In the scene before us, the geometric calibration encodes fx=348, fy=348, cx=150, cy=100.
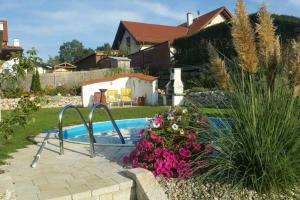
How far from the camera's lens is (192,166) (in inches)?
151

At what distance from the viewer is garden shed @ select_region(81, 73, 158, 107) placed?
18.4m

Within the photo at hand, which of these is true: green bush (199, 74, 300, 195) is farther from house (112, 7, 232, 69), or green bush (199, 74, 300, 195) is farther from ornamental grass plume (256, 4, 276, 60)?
house (112, 7, 232, 69)

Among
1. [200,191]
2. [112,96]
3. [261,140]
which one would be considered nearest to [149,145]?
[200,191]

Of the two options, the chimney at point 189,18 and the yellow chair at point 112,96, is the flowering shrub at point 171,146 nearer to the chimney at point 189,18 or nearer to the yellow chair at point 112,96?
the yellow chair at point 112,96

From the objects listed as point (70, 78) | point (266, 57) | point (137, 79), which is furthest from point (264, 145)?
point (70, 78)

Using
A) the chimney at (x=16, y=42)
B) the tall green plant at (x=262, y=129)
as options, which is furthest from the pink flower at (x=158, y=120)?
the chimney at (x=16, y=42)

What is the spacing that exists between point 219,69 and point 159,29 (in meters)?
34.0

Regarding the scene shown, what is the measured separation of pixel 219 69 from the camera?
3016 mm

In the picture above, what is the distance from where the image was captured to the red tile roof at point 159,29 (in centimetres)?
3397

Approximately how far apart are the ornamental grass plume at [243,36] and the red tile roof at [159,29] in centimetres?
3091

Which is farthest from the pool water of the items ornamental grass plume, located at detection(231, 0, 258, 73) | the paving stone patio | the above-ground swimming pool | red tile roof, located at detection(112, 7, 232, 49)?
red tile roof, located at detection(112, 7, 232, 49)

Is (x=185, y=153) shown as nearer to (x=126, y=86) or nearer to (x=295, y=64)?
(x=295, y=64)

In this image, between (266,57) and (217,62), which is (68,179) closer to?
(217,62)

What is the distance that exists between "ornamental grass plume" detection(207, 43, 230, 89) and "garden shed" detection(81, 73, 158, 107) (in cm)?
1553
